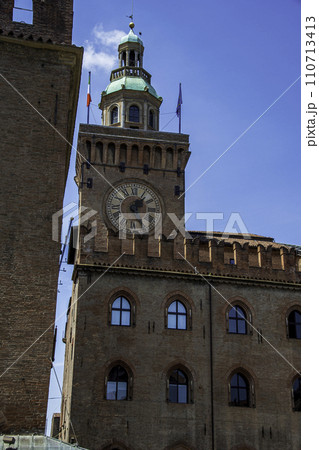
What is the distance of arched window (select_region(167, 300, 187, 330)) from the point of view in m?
27.2

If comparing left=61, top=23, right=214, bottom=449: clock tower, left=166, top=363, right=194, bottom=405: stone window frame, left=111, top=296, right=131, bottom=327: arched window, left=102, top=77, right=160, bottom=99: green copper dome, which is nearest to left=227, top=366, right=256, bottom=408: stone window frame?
left=61, top=23, right=214, bottom=449: clock tower

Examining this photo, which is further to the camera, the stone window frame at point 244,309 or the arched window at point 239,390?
the stone window frame at point 244,309

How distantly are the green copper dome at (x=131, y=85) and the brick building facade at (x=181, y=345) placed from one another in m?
11.1

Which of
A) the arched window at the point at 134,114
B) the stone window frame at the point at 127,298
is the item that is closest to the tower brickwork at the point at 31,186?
the stone window frame at the point at 127,298

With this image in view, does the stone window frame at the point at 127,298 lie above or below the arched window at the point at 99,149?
below

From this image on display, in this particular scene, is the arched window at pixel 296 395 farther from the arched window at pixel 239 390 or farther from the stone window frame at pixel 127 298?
the stone window frame at pixel 127 298

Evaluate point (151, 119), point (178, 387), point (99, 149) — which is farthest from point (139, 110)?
point (178, 387)

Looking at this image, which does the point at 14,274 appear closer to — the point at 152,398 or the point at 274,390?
the point at 152,398

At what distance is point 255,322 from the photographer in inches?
1096

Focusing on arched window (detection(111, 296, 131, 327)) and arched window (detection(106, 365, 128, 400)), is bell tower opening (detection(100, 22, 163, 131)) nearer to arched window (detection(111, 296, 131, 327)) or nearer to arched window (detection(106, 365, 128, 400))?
arched window (detection(111, 296, 131, 327))

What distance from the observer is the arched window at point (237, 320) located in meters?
27.7

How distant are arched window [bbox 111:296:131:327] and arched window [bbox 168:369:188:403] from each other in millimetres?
2701

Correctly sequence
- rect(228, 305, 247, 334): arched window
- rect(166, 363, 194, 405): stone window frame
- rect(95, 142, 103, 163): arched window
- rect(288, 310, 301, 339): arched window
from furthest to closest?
1. rect(95, 142, 103, 163): arched window
2. rect(288, 310, 301, 339): arched window
3. rect(228, 305, 247, 334): arched window
4. rect(166, 363, 194, 405): stone window frame
